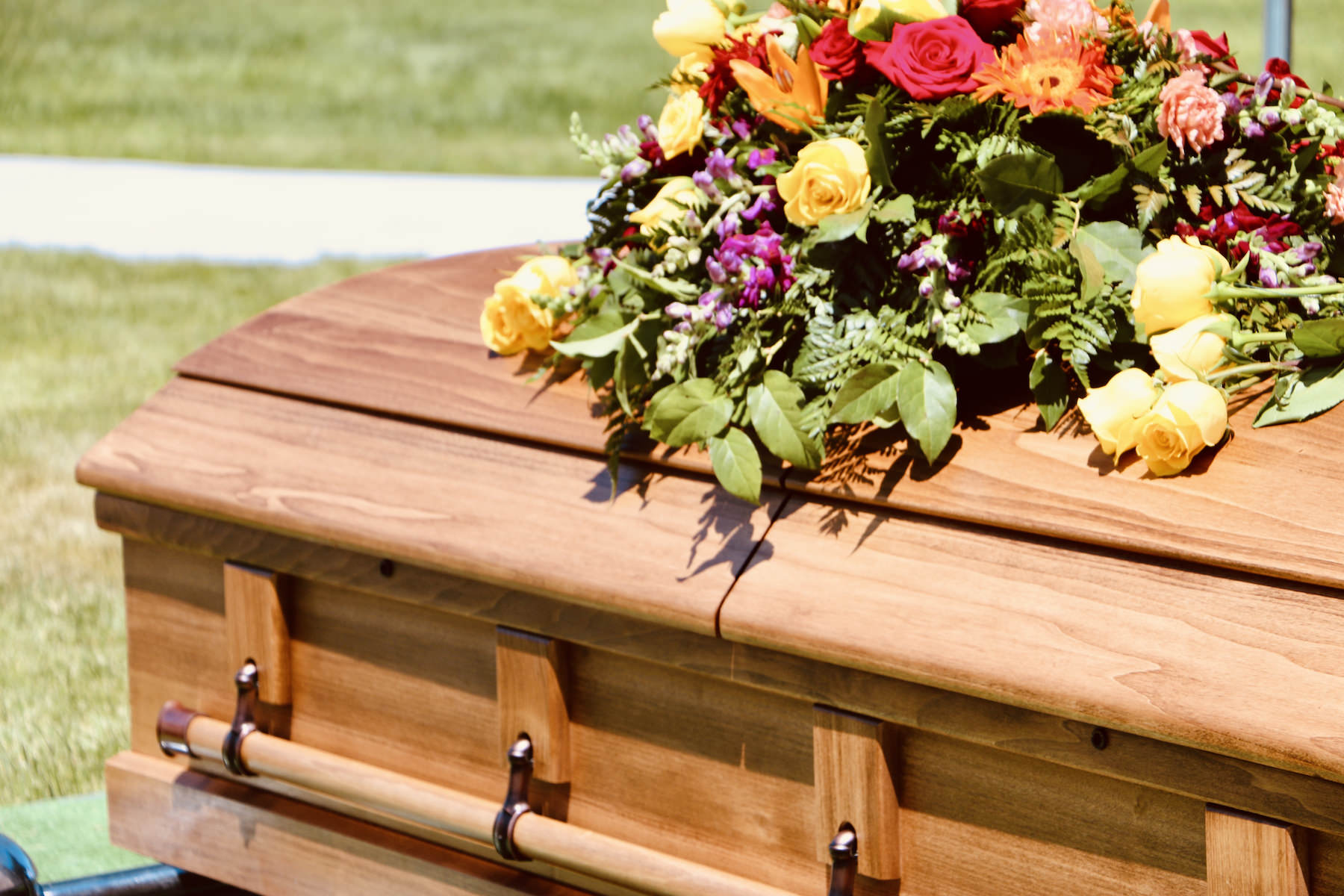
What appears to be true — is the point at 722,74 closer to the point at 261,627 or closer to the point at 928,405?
the point at 928,405

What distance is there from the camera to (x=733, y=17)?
68.7 inches

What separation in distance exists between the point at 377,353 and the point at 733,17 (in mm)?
654

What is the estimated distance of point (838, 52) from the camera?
1.52 metres

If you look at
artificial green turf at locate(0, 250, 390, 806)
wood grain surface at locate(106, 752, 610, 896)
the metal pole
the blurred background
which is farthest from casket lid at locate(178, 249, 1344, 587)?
the metal pole

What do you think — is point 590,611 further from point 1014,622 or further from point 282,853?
point 282,853

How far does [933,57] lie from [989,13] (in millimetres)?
136

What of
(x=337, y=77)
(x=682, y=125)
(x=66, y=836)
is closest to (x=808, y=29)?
(x=682, y=125)

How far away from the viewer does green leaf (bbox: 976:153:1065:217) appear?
4.55ft

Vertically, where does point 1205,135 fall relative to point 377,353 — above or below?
above

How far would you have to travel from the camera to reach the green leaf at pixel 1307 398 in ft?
4.25

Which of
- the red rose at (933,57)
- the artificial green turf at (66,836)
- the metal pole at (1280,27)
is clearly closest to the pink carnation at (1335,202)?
the red rose at (933,57)

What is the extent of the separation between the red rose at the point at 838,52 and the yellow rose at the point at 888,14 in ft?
0.05

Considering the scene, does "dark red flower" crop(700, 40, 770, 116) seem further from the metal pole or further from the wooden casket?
the metal pole

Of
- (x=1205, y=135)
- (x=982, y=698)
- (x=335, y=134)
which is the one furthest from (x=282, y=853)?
(x=335, y=134)
